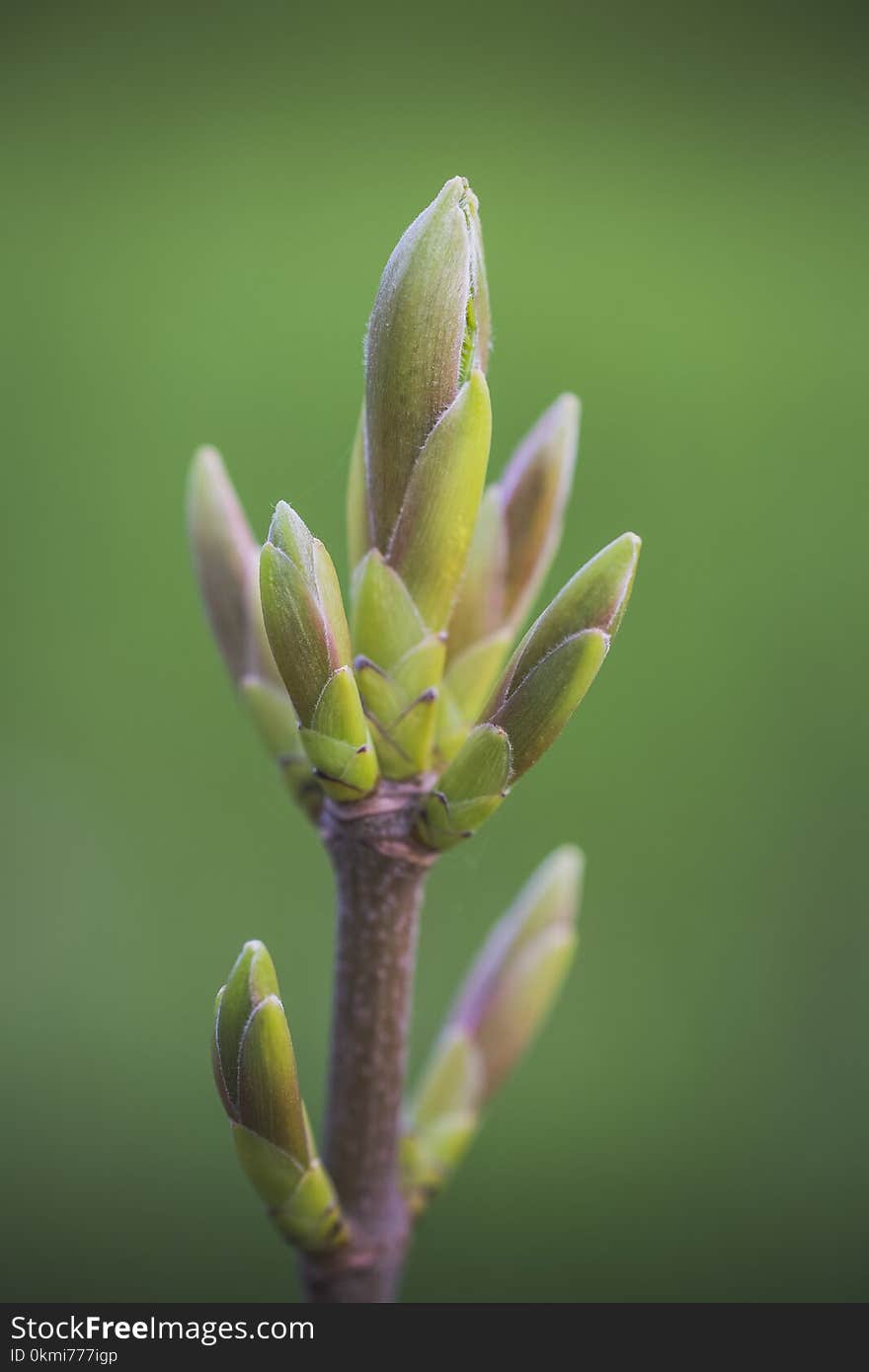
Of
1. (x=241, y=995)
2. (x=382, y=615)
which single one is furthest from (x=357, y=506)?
(x=241, y=995)

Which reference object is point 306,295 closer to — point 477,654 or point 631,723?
point 631,723

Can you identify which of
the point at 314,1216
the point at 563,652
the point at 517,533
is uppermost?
the point at 517,533

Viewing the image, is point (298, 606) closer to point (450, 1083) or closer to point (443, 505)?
point (443, 505)

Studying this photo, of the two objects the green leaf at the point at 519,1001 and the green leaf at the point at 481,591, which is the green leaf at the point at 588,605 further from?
the green leaf at the point at 519,1001

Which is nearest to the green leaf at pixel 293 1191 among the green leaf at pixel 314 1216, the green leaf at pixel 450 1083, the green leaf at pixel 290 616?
the green leaf at pixel 314 1216

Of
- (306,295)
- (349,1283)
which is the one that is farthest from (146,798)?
(349,1283)

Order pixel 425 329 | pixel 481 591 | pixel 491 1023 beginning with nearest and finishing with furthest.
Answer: pixel 425 329, pixel 481 591, pixel 491 1023
